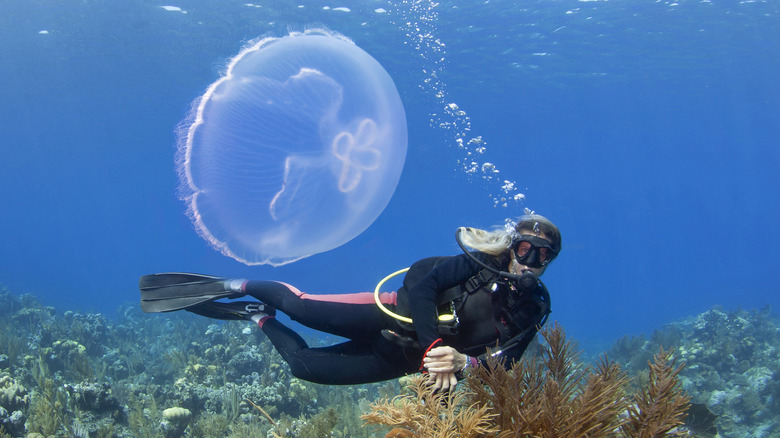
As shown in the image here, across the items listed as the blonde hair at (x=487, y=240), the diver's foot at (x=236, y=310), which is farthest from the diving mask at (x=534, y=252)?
Answer: the diver's foot at (x=236, y=310)

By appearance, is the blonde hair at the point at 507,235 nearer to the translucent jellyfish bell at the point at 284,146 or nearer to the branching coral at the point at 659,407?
the branching coral at the point at 659,407

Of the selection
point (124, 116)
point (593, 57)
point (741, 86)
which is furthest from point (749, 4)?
point (124, 116)

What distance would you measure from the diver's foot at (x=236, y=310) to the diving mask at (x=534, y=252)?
9.87 ft

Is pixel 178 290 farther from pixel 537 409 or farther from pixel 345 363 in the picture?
pixel 537 409

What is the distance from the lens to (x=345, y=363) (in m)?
3.89

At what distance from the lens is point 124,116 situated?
32.7m

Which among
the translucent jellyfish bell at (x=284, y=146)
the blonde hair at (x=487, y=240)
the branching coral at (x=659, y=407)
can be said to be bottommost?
the branching coral at (x=659, y=407)

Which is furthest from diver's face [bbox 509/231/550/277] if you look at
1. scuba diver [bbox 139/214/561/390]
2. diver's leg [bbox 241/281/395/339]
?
diver's leg [bbox 241/281/395/339]

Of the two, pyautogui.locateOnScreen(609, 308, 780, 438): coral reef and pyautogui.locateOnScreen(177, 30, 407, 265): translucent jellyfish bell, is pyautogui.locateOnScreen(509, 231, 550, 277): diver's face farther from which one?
pyautogui.locateOnScreen(609, 308, 780, 438): coral reef

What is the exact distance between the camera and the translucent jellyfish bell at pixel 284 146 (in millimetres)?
3959

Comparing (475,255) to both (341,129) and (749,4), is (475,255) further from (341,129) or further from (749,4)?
(749,4)

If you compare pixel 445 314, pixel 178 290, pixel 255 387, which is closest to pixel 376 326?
pixel 445 314

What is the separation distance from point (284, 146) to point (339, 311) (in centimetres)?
163

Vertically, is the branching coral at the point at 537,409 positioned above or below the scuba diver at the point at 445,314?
below
